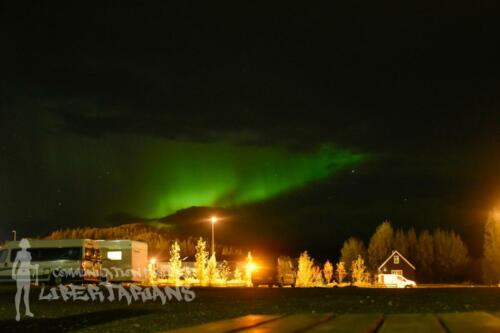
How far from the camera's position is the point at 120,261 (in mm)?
49875

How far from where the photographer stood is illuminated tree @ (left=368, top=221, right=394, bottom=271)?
104188 millimetres

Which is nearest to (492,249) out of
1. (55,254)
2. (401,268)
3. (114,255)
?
(401,268)

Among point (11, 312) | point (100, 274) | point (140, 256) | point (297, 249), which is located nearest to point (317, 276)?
point (140, 256)

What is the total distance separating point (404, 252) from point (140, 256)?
63690 millimetres

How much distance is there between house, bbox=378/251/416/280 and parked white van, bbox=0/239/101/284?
5707 centimetres

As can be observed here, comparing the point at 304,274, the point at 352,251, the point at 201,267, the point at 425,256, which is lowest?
the point at 304,274

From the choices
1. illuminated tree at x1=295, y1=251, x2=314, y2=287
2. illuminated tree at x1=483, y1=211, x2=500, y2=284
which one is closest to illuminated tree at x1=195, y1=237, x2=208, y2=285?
illuminated tree at x1=295, y1=251, x2=314, y2=287

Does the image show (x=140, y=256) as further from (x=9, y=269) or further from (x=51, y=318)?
(x=51, y=318)

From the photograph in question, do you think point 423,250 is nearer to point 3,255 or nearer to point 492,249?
point 492,249

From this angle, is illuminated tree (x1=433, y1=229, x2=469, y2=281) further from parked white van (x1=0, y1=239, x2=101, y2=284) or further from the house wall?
parked white van (x1=0, y1=239, x2=101, y2=284)

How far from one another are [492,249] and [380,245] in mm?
23690

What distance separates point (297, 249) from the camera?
181750 millimetres

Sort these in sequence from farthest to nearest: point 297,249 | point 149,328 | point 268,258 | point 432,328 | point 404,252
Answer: point 297,249, point 268,258, point 404,252, point 149,328, point 432,328

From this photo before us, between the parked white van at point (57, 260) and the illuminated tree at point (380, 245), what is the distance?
65439 millimetres
